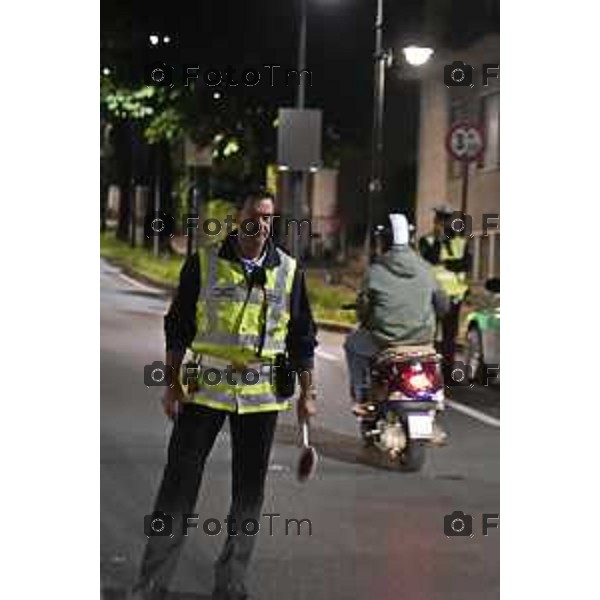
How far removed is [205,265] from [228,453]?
434 millimetres

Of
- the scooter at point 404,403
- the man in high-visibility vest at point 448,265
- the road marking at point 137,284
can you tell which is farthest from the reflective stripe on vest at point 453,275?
the road marking at point 137,284

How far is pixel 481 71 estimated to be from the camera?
5023 millimetres

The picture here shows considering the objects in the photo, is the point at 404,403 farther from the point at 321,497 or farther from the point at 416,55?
the point at 416,55

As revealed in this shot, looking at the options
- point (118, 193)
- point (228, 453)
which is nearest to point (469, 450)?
point (228, 453)

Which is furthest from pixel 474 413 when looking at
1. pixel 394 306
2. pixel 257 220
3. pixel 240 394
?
pixel 257 220

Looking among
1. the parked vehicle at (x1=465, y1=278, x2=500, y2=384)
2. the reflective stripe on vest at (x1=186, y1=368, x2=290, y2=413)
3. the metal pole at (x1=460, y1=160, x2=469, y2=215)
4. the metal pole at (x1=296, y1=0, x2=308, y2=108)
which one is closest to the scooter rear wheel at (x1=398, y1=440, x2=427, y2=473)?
the parked vehicle at (x1=465, y1=278, x2=500, y2=384)

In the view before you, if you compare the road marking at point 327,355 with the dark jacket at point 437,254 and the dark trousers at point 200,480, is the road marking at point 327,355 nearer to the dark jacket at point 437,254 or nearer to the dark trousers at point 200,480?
the dark trousers at point 200,480

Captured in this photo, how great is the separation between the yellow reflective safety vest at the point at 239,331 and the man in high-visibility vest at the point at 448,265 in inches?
17.8

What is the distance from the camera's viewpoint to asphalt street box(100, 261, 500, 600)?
4867mm

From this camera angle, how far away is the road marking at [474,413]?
16.3ft

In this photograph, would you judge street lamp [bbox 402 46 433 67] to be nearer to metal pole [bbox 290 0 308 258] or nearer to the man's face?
metal pole [bbox 290 0 308 258]

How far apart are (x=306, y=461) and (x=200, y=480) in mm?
265

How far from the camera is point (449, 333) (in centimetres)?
510
